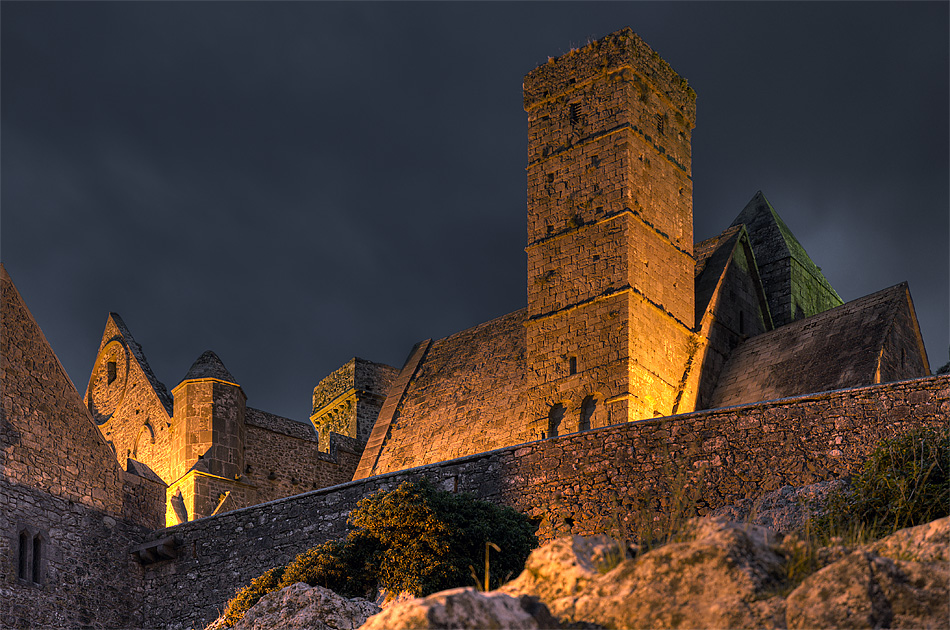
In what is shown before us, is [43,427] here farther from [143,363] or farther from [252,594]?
[143,363]

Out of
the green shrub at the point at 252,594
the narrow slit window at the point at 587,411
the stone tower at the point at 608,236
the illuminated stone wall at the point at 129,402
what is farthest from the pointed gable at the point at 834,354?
the green shrub at the point at 252,594

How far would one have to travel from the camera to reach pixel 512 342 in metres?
28.4

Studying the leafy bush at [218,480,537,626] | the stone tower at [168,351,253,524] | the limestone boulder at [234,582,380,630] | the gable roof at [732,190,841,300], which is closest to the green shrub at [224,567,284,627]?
the leafy bush at [218,480,537,626]

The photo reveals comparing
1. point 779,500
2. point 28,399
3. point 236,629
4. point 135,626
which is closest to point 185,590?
point 135,626

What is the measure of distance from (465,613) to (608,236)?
1862 cm

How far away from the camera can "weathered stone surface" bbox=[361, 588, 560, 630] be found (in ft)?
18.4

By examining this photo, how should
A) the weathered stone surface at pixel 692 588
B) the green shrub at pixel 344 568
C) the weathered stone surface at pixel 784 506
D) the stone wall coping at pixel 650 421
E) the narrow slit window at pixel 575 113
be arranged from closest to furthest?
the weathered stone surface at pixel 692 588 < the weathered stone surface at pixel 784 506 < the green shrub at pixel 344 568 < the stone wall coping at pixel 650 421 < the narrow slit window at pixel 575 113

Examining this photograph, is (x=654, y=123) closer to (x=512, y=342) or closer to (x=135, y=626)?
(x=512, y=342)

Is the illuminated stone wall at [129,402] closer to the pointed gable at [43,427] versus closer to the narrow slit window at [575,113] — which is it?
the pointed gable at [43,427]

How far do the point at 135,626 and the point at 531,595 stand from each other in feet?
44.5

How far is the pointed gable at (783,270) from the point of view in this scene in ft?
94.7

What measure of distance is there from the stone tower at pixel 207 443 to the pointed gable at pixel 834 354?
929 centimetres

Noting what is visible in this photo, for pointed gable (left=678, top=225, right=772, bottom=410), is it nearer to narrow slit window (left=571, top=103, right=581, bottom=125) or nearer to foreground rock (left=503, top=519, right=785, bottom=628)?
narrow slit window (left=571, top=103, right=581, bottom=125)

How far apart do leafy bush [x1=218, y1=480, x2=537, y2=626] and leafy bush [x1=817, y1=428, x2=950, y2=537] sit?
3.92 m
